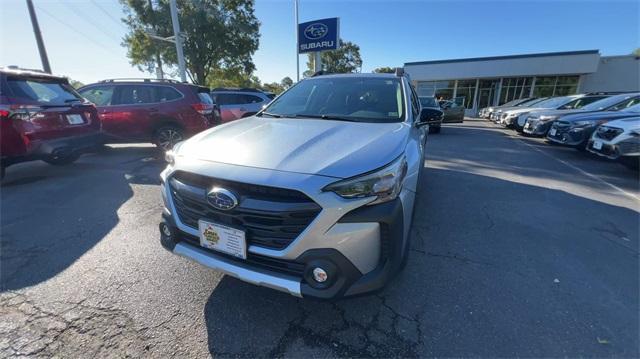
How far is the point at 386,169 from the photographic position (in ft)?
5.50

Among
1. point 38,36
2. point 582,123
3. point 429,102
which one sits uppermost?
point 38,36

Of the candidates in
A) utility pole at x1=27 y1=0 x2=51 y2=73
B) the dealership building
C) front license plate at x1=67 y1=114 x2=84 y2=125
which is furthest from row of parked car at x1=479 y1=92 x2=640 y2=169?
utility pole at x1=27 y1=0 x2=51 y2=73

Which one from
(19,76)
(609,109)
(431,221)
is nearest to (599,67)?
(609,109)

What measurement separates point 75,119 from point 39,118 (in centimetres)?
58

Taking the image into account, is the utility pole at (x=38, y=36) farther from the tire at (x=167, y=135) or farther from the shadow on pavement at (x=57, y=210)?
the tire at (x=167, y=135)

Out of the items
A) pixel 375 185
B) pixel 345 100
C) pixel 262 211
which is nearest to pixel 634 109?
pixel 345 100

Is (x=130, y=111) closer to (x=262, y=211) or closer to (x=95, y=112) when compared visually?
(x=95, y=112)

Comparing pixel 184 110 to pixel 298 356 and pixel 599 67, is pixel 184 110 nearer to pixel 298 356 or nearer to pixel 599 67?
pixel 298 356

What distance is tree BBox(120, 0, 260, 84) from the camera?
21.2 m

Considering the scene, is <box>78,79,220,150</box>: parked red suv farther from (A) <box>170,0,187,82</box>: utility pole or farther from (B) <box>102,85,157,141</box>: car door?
(A) <box>170,0,187,82</box>: utility pole

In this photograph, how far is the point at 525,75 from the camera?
23734 millimetres

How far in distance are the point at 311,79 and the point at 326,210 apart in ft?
8.65

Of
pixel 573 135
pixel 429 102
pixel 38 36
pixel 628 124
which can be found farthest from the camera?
pixel 38 36

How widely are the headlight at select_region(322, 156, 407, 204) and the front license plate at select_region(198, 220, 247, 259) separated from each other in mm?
619
